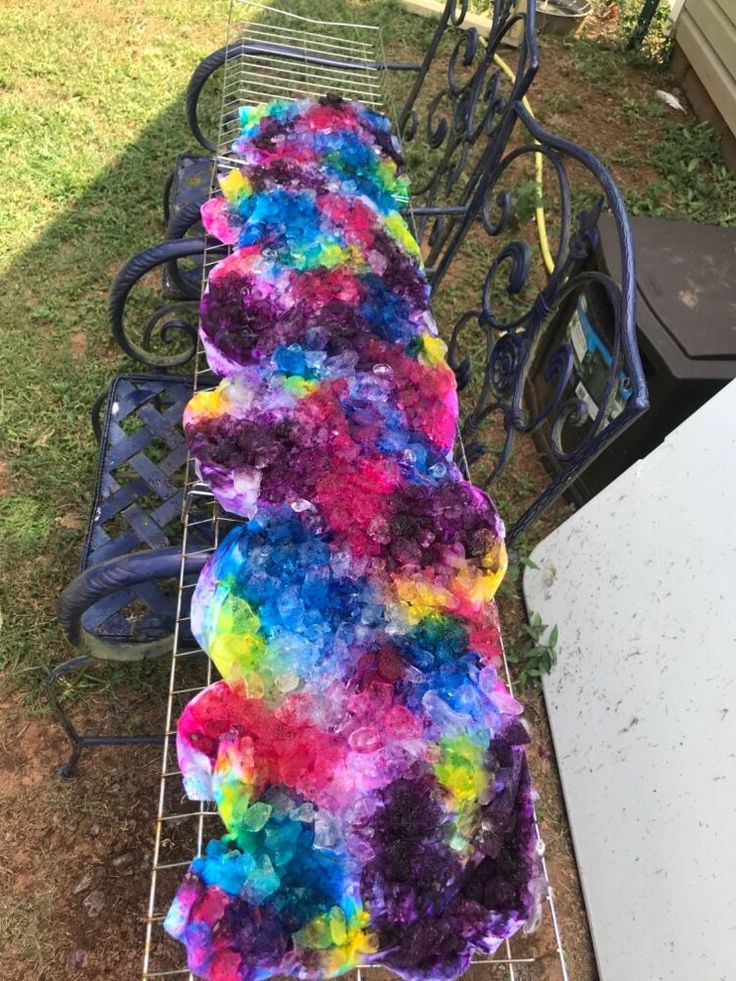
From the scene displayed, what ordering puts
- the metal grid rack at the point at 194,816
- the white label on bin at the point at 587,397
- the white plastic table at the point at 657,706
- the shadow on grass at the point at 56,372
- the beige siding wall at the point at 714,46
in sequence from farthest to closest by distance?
the beige siding wall at the point at 714,46 → the white label on bin at the point at 587,397 → the shadow on grass at the point at 56,372 → the white plastic table at the point at 657,706 → the metal grid rack at the point at 194,816

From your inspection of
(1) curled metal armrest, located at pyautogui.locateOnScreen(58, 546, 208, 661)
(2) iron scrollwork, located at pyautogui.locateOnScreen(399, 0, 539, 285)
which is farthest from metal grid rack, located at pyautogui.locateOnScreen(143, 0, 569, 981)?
(2) iron scrollwork, located at pyautogui.locateOnScreen(399, 0, 539, 285)

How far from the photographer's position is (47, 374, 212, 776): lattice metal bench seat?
58.4 inches

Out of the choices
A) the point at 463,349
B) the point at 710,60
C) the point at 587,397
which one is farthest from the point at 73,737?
the point at 710,60

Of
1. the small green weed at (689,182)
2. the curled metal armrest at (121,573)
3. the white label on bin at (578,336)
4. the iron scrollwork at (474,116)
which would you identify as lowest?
the curled metal armrest at (121,573)

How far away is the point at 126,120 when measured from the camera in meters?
3.70

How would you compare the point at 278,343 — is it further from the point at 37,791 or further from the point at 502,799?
the point at 37,791

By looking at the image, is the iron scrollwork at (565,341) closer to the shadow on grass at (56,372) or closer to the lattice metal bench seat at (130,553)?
the lattice metal bench seat at (130,553)

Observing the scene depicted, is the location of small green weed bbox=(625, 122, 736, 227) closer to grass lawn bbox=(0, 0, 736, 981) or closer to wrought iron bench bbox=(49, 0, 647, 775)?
grass lawn bbox=(0, 0, 736, 981)

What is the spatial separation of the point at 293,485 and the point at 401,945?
89 centimetres

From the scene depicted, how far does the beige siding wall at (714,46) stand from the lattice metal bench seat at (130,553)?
381 centimetres

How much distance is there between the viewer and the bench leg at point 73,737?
6.03 feet

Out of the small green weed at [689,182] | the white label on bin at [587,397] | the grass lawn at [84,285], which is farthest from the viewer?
the small green weed at [689,182]

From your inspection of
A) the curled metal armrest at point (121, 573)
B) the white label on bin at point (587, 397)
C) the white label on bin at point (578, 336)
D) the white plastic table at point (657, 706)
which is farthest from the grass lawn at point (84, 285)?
the curled metal armrest at point (121, 573)

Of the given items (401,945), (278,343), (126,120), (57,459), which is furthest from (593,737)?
(126,120)
